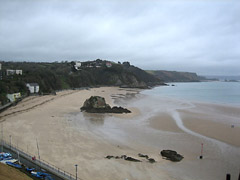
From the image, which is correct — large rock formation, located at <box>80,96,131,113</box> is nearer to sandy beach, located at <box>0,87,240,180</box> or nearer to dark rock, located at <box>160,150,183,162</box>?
sandy beach, located at <box>0,87,240,180</box>

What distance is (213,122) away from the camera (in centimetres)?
→ 2805

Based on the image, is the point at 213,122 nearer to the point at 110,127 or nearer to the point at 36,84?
the point at 110,127

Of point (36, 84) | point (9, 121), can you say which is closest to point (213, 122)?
point (9, 121)

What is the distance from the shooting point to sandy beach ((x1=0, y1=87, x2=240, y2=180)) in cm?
1353

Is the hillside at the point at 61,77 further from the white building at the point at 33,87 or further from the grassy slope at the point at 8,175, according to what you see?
the grassy slope at the point at 8,175

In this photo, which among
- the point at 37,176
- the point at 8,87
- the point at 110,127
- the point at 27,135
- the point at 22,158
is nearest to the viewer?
the point at 37,176

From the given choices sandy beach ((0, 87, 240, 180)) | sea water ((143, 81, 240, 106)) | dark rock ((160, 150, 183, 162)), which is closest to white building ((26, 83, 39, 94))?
sandy beach ((0, 87, 240, 180))

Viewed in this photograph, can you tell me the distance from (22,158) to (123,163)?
6628 millimetres

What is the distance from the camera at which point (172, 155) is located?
51.5 feet

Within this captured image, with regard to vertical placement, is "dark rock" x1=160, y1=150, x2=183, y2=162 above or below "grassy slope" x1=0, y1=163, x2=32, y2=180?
below

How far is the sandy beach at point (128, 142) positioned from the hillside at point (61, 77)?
16.9 meters

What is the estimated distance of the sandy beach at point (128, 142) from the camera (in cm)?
1353

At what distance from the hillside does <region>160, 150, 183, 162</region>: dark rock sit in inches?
1176

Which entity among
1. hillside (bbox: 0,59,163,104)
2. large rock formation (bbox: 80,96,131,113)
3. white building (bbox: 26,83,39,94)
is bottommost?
large rock formation (bbox: 80,96,131,113)
